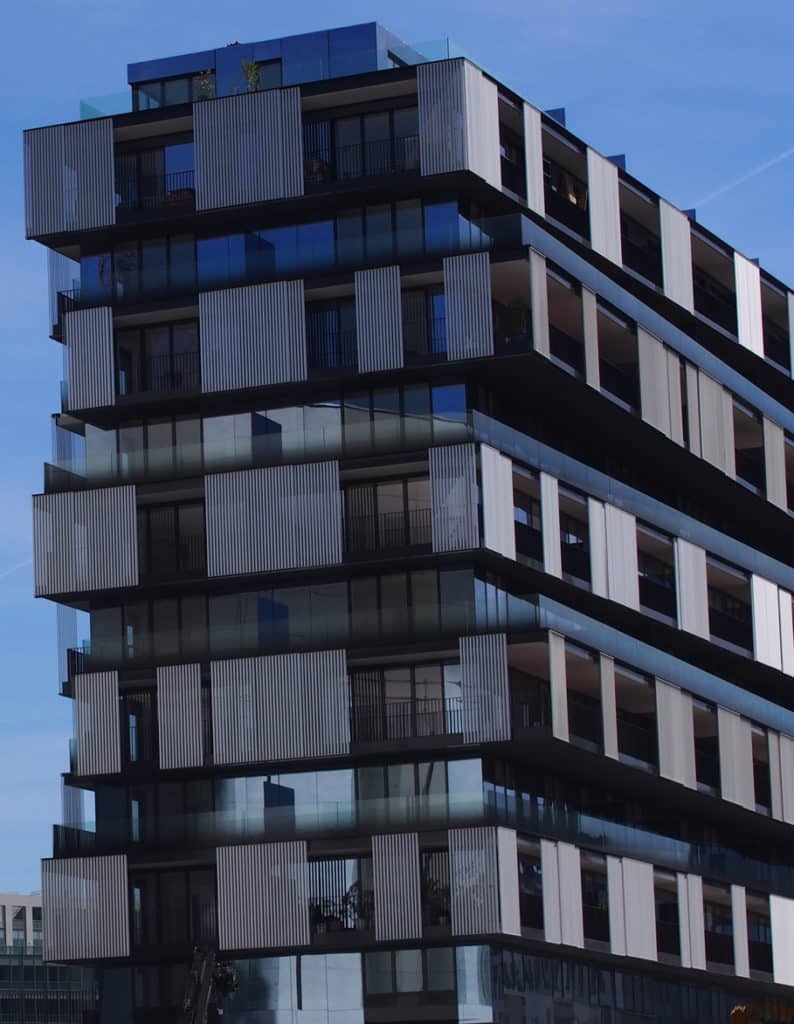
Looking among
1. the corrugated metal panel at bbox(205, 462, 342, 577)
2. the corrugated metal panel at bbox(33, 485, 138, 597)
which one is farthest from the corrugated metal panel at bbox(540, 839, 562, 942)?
the corrugated metal panel at bbox(33, 485, 138, 597)

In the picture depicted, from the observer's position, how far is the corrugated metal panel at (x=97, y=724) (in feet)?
233

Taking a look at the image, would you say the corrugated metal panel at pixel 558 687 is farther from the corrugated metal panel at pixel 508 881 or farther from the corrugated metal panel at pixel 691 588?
the corrugated metal panel at pixel 691 588

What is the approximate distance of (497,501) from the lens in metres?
69.6

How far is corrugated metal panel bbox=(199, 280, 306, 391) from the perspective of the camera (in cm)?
7181

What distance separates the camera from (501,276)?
234ft

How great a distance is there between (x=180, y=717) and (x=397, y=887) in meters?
8.42

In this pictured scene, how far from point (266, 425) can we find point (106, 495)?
5246mm

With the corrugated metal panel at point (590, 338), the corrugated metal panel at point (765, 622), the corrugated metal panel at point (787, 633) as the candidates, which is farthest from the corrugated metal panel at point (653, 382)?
the corrugated metal panel at point (787, 633)

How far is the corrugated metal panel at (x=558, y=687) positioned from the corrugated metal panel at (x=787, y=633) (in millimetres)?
17519

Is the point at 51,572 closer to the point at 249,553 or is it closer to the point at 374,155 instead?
the point at 249,553

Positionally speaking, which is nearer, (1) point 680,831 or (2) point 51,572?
(2) point 51,572

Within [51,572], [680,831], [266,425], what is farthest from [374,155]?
[680,831]

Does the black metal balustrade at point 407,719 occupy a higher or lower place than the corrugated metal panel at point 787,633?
lower

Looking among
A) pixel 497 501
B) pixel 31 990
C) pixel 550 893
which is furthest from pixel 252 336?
pixel 31 990
